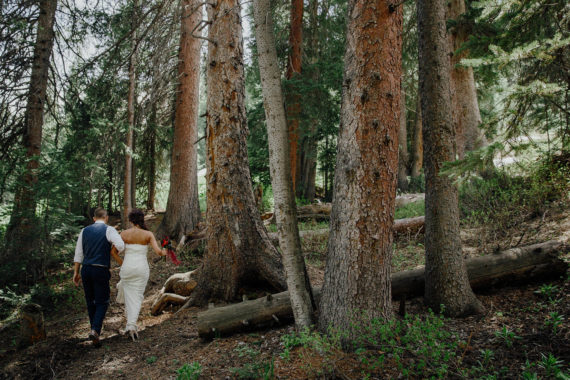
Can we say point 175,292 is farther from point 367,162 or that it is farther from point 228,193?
point 367,162

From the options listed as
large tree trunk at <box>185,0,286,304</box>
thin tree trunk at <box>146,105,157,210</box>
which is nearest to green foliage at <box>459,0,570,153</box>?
large tree trunk at <box>185,0,286,304</box>

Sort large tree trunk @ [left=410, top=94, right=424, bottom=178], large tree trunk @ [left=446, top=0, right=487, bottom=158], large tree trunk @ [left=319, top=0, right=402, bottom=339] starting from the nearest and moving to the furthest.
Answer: large tree trunk @ [left=319, top=0, right=402, bottom=339] < large tree trunk @ [left=446, top=0, right=487, bottom=158] < large tree trunk @ [left=410, top=94, right=424, bottom=178]

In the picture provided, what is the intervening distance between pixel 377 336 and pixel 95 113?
10312mm

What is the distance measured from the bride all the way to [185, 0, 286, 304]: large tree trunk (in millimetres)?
912

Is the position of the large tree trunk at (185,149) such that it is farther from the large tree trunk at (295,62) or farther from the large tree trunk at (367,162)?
the large tree trunk at (367,162)

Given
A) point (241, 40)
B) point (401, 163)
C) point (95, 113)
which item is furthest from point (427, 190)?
point (401, 163)

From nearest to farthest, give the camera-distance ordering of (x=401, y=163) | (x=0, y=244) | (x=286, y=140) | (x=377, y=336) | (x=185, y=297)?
(x=377, y=336)
(x=286, y=140)
(x=185, y=297)
(x=0, y=244)
(x=401, y=163)

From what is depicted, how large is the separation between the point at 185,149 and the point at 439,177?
7.88 meters

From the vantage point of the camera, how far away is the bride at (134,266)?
569 cm

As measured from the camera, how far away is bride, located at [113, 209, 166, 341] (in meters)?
5.69

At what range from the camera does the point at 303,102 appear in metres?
12.7

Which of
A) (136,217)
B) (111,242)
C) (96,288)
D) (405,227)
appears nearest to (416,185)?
(405,227)

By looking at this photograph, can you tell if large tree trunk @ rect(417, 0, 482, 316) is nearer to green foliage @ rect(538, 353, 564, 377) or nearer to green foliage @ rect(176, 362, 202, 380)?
green foliage @ rect(538, 353, 564, 377)

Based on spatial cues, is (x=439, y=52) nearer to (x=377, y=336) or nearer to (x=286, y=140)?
(x=286, y=140)
